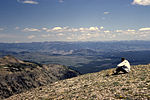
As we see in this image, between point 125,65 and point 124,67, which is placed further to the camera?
point 124,67

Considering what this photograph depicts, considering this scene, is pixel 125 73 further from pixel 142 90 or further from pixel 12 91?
pixel 12 91

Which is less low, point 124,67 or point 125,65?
point 125,65

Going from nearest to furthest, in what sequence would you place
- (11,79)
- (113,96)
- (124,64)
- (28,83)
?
(113,96) < (124,64) < (11,79) < (28,83)

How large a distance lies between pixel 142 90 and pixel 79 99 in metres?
8.63

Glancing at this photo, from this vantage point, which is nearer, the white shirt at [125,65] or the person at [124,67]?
the white shirt at [125,65]

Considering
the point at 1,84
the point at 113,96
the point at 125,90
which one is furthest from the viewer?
the point at 1,84

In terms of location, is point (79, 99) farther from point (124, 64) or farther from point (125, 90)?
point (124, 64)

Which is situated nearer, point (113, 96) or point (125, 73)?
point (113, 96)

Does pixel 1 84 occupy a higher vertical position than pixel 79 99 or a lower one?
lower

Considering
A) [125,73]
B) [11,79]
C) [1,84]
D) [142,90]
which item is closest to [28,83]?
[11,79]

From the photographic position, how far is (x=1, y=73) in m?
181

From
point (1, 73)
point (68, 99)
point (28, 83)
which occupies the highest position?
point (68, 99)

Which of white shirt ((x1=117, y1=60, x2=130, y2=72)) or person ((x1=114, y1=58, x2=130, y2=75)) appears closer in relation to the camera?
white shirt ((x1=117, y1=60, x2=130, y2=72))

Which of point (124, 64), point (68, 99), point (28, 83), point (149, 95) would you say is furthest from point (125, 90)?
point (28, 83)
